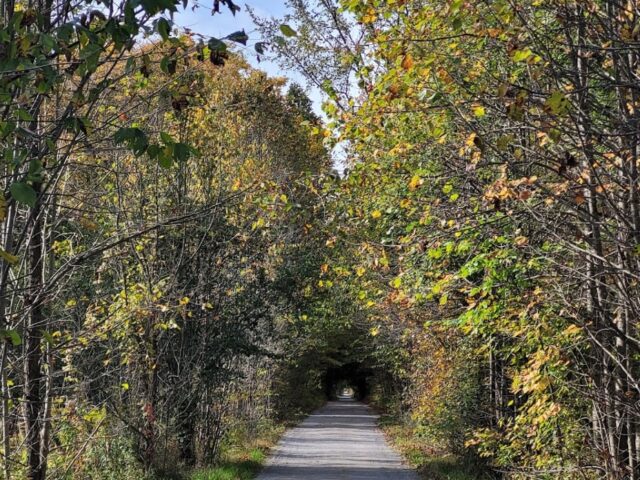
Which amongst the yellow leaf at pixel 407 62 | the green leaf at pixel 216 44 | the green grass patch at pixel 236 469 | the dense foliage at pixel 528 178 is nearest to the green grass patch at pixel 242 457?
the green grass patch at pixel 236 469

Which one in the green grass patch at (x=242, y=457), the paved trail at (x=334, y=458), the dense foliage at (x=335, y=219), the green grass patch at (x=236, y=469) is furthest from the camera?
the paved trail at (x=334, y=458)

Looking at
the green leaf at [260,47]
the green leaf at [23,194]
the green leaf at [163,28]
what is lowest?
the green leaf at [23,194]

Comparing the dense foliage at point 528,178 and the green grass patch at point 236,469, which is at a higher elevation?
the dense foliage at point 528,178

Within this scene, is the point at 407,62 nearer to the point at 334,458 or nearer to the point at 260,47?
the point at 260,47

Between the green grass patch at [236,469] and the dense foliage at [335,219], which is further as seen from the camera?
the green grass patch at [236,469]

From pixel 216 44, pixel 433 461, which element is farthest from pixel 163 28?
pixel 433 461

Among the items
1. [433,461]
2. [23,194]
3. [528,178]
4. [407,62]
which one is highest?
[407,62]

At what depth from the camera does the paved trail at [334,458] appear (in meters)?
16.4

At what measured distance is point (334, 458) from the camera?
19.8 meters

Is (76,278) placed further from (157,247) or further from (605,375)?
(605,375)

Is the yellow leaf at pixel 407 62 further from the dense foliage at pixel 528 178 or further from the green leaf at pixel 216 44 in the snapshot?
the green leaf at pixel 216 44

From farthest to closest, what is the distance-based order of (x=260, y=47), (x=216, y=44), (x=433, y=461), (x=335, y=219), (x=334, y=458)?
1. (x=334, y=458)
2. (x=433, y=461)
3. (x=335, y=219)
4. (x=260, y=47)
5. (x=216, y=44)

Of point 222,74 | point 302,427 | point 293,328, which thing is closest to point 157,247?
point 222,74

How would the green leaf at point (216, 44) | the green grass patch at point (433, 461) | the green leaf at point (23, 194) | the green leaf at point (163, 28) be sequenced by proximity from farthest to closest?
the green grass patch at point (433, 461) < the green leaf at point (216, 44) < the green leaf at point (163, 28) < the green leaf at point (23, 194)
